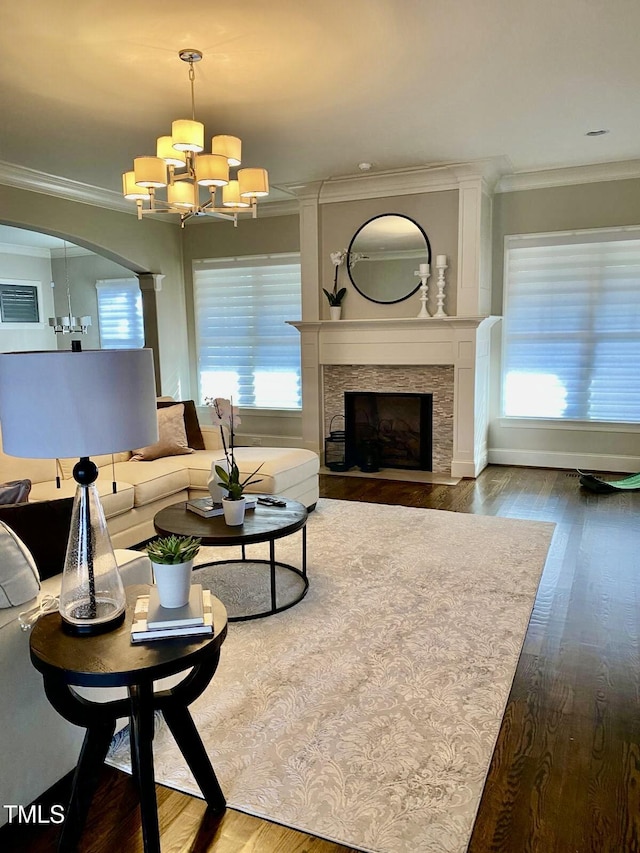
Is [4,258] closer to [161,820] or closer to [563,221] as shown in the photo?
[563,221]

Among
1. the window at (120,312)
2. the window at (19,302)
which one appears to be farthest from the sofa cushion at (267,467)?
the window at (19,302)

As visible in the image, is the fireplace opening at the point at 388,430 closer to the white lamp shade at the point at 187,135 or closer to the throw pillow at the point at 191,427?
the throw pillow at the point at 191,427

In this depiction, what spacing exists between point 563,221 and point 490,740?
16.4 ft

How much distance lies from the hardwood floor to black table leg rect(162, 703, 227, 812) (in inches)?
2.2

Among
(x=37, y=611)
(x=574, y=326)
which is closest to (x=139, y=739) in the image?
(x=37, y=611)

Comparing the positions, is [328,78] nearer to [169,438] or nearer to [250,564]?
[169,438]

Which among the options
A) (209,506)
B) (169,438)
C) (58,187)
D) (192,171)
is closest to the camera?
(209,506)

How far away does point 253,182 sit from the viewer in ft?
12.6

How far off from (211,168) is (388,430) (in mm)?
3543

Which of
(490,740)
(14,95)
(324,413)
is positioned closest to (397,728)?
(490,740)

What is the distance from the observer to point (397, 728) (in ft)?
7.15

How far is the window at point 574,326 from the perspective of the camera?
18.7 ft

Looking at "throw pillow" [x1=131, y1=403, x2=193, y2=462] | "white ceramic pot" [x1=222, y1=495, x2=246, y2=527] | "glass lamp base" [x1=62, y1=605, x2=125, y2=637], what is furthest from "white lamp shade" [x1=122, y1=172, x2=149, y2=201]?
"glass lamp base" [x1=62, y1=605, x2=125, y2=637]

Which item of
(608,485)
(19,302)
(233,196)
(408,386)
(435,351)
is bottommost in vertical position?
(608,485)
